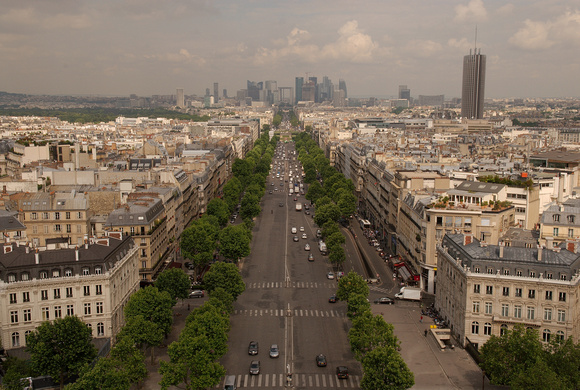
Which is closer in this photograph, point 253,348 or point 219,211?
point 253,348

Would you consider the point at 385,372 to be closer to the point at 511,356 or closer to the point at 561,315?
the point at 511,356

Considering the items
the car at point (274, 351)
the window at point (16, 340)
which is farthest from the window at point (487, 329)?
the window at point (16, 340)

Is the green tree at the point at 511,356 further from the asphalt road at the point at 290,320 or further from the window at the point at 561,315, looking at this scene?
the asphalt road at the point at 290,320

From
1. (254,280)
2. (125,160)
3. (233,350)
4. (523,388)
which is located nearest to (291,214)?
(125,160)

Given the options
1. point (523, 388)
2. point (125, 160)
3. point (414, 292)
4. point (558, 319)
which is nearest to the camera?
point (523, 388)

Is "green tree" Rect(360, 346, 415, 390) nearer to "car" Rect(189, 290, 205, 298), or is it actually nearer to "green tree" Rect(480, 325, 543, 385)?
"green tree" Rect(480, 325, 543, 385)

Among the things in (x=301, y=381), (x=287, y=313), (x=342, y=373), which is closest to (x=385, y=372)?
(x=342, y=373)

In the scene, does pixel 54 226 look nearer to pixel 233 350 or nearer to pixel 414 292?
pixel 233 350
